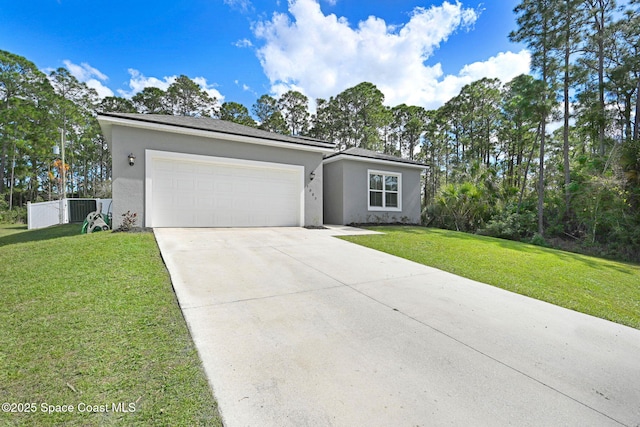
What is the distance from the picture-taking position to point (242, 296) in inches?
140

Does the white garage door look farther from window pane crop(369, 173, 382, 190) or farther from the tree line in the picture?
the tree line

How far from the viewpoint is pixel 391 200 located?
44.3ft

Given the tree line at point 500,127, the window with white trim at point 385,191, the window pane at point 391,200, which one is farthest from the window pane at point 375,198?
the tree line at point 500,127

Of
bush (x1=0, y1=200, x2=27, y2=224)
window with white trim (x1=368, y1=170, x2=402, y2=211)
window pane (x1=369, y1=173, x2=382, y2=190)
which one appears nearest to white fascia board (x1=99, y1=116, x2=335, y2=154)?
window pane (x1=369, y1=173, x2=382, y2=190)

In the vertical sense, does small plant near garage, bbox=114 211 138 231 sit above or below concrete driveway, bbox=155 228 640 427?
above

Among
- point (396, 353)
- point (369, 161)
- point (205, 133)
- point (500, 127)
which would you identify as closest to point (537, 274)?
point (396, 353)

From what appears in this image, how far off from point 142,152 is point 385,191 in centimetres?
1001

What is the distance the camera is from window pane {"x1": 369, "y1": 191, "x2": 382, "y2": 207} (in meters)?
12.9

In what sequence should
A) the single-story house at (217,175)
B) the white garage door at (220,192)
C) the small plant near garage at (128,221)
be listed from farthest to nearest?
the white garage door at (220,192) < the single-story house at (217,175) < the small plant near garage at (128,221)

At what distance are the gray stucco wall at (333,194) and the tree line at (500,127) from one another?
612 cm

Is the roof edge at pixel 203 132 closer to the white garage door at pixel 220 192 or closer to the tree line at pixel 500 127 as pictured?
the white garage door at pixel 220 192

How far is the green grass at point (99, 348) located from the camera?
168 centimetres

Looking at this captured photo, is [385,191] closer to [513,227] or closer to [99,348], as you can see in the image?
[513,227]

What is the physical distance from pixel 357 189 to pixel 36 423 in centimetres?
1161
